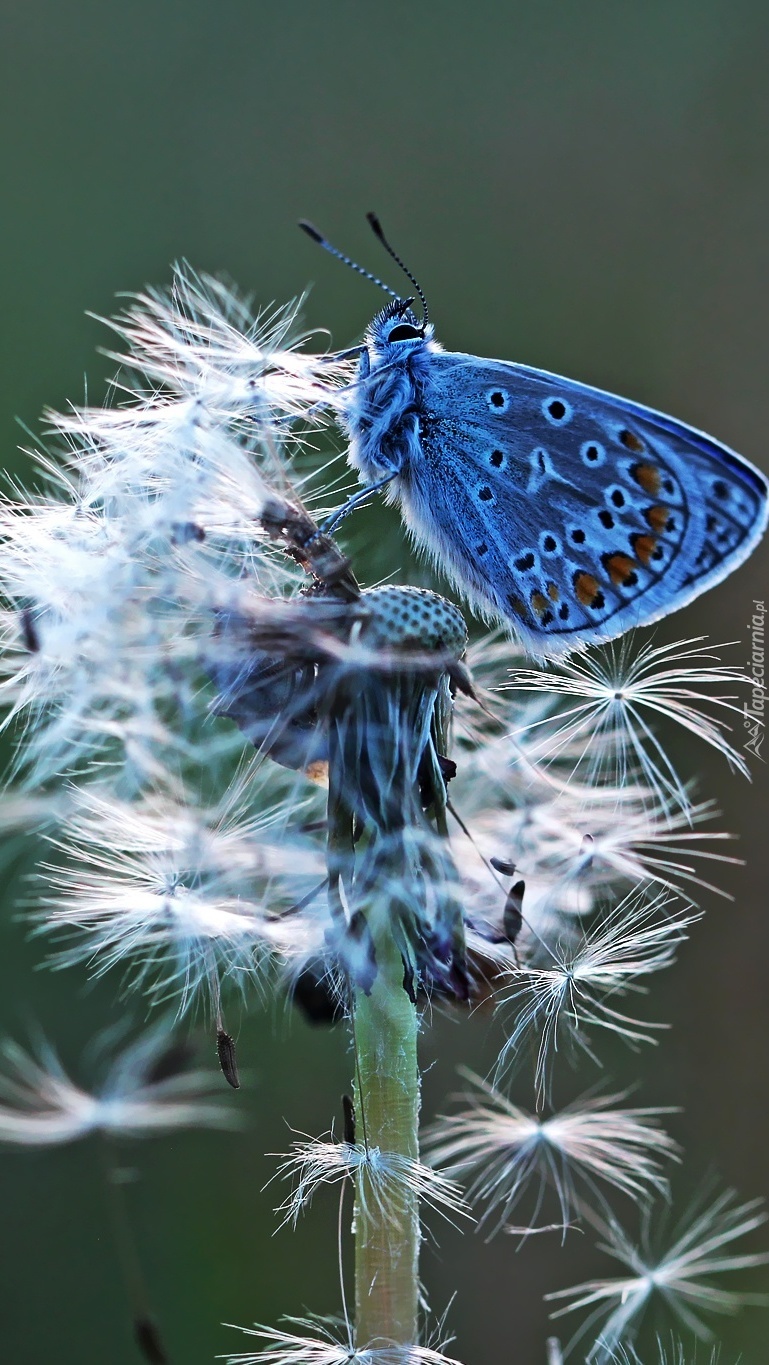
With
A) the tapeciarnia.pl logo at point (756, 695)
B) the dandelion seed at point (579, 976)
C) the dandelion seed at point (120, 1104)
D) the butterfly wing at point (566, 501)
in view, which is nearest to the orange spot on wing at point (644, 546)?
the butterfly wing at point (566, 501)

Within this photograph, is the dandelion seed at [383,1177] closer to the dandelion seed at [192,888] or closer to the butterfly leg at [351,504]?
the dandelion seed at [192,888]

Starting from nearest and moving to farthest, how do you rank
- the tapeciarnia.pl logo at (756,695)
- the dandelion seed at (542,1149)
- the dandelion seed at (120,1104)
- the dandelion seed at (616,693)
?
the dandelion seed at (120,1104)
the dandelion seed at (542,1149)
the dandelion seed at (616,693)
the tapeciarnia.pl logo at (756,695)

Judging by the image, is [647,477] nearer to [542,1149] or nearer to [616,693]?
[616,693]

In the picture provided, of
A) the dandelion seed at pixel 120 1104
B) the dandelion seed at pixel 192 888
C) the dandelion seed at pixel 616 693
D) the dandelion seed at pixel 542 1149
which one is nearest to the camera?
the dandelion seed at pixel 120 1104

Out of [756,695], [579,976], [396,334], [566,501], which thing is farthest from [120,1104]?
[756,695]

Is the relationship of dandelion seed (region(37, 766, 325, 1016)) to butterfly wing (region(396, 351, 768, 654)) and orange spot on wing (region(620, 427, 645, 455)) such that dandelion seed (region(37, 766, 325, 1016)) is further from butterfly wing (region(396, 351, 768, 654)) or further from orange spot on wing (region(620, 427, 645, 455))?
orange spot on wing (region(620, 427, 645, 455))

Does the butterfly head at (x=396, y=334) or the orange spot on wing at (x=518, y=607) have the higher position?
the butterfly head at (x=396, y=334)

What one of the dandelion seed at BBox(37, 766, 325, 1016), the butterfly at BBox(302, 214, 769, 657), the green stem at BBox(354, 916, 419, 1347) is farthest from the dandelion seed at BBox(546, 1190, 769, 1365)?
the butterfly at BBox(302, 214, 769, 657)
